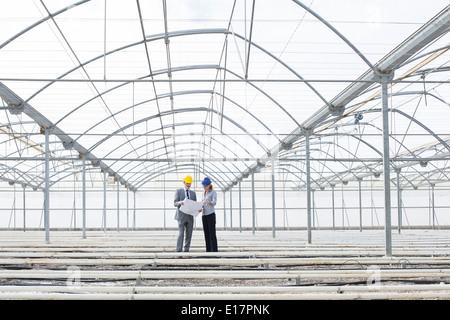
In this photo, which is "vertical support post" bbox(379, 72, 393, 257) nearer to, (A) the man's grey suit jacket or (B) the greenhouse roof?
(B) the greenhouse roof

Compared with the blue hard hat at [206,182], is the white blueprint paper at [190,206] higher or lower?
lower

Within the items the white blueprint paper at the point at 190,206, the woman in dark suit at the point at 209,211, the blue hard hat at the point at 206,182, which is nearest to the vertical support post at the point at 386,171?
the woman in dark suit at the point at 209,211

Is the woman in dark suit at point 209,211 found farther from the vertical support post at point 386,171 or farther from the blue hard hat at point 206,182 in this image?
the vertical support post at point 386,171

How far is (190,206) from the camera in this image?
35.0 ft

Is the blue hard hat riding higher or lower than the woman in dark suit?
higher

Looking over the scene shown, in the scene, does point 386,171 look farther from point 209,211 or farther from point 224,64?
point 224,64

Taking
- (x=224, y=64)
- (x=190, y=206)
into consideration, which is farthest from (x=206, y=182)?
(x=224, y=64)

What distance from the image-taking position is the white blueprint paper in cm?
1060

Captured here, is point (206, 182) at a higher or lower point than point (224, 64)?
lower

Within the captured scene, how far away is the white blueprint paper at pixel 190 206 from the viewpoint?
10.6 meters

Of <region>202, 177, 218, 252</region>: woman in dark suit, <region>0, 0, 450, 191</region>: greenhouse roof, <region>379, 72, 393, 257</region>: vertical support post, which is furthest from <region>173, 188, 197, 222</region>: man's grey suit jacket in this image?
<region>379, 72, 393, 257</region>: vertical support post
